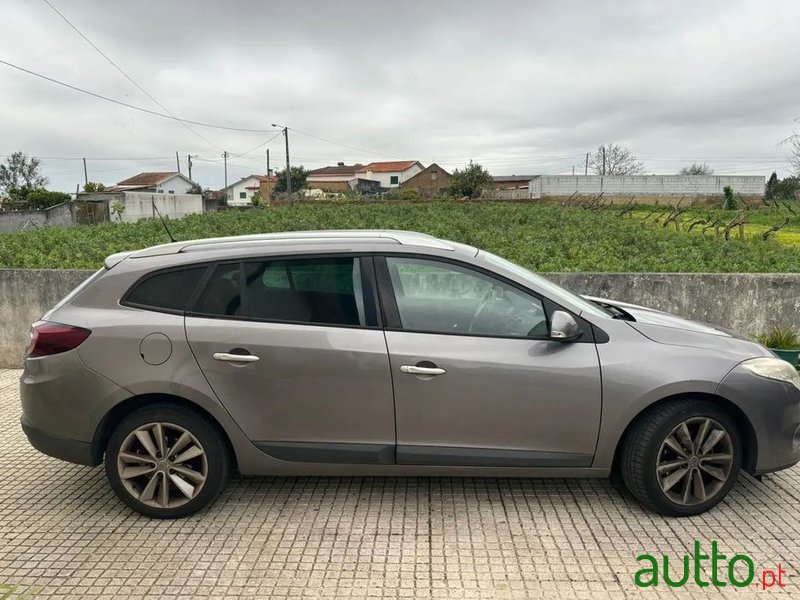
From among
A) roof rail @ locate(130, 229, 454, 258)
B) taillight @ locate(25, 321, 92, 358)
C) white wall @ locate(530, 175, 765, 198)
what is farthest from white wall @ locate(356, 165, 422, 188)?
taillight @ locate(25, 321, 92, 358)

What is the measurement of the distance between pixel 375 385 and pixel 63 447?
1.82 m

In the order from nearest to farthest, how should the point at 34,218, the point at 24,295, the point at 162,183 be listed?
the point at 24,295
the point at 34,218
the point at 162,183

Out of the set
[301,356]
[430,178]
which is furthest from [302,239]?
[430,178]

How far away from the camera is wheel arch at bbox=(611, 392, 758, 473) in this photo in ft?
9.92

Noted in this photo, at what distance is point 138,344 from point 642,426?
2.81 meters

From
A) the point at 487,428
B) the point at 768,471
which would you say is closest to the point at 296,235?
the point at 487,428

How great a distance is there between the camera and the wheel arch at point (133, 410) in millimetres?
3072

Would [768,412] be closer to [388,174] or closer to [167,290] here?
[167,290]

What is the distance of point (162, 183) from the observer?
69250 millimetres

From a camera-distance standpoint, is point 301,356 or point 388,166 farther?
point 388,166

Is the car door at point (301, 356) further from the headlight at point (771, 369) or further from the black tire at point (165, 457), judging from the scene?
the headlight at point (771, 369)

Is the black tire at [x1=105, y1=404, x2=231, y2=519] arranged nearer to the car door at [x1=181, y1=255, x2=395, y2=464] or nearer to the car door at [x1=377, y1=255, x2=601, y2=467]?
the car door at [x1=181, y1=255, x2=395, y2=464]

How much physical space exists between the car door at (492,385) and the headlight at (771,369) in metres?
0.91

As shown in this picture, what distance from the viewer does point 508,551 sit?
2.81 metres
